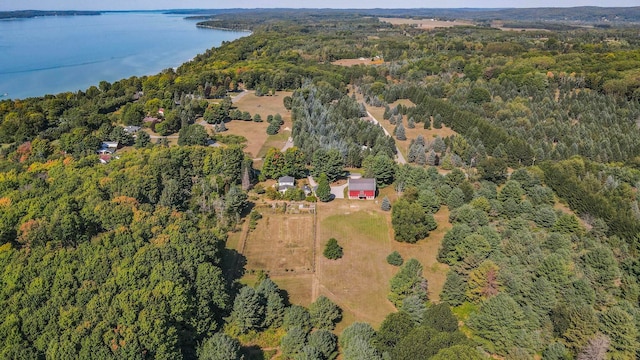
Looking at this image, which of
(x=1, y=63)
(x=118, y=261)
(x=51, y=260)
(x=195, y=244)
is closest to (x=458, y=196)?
(x=195, y=244)

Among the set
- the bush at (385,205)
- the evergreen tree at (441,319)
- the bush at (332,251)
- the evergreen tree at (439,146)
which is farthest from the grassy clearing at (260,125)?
the evergreen tree at (441,319)

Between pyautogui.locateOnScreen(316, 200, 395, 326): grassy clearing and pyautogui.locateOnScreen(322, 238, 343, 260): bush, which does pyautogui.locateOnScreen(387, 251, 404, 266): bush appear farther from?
pyautogui.locateOnScreen(322, 238, 343, 260): bush

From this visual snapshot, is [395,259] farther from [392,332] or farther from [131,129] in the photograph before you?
[131,129]

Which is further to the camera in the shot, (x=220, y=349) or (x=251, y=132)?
(x=251, y=132)

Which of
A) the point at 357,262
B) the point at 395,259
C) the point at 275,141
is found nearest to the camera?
the point at 395,259

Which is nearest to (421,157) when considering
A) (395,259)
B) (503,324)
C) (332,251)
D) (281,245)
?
(395,259)

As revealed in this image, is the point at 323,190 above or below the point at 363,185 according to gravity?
below

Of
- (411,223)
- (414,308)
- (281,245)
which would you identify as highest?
(411,223)

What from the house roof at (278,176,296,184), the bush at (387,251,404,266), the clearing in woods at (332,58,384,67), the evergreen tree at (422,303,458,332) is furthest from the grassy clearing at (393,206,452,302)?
the clearing in woods at (332,58,384,67)

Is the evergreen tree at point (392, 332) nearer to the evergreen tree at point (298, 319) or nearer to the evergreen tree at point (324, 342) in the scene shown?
the evergreen tree at point (324, 342)
